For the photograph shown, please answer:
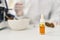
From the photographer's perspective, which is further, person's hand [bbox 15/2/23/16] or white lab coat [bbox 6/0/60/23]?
white lab coat [bbox 6/0/60/23]

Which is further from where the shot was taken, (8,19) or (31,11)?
(31,11)

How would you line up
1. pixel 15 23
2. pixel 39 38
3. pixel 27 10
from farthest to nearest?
pixel 27 10 < pixel 15 23 < pixel 39 38

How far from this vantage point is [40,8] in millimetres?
1477

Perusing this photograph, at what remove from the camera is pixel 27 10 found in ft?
4.73

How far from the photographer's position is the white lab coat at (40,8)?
1442 millimetres

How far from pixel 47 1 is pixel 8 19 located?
0.59m

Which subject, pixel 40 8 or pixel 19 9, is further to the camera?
pixel 40 8

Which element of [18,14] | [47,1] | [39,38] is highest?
[47,1]

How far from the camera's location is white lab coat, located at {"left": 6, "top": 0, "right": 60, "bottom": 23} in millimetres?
1442

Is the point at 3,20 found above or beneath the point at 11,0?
beneath

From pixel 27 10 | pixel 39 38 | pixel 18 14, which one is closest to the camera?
pixel 39 38

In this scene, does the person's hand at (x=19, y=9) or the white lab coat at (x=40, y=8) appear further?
the white lab coat at (x=40, y=8)

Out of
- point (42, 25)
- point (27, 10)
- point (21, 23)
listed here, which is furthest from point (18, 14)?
point (42, 25)

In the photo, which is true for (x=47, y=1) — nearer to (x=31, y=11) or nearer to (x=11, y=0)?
(x=31, y=11)
